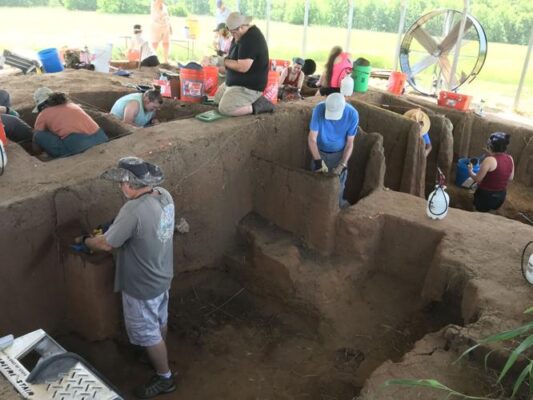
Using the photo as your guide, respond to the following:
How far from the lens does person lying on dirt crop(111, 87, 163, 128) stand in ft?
18.7

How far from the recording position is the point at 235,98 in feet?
18.0

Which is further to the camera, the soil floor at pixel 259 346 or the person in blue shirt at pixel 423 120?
the person in blue shirt at pixel 423 120

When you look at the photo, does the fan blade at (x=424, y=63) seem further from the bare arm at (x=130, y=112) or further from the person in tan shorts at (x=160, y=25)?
the bare arm at (x=130, y=112)

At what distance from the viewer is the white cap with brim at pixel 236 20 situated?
5.03 m

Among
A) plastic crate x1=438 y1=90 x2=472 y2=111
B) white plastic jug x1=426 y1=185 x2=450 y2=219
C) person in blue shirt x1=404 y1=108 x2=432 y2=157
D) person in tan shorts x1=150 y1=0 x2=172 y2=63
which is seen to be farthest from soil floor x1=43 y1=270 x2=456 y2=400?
person in tan shorts x1=150 y1=0 x2=172 y2=63

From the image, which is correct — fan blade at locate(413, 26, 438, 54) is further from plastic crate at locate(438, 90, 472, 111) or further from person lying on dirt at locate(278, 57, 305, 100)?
person lying on dirt at locate(278, 57, 305, 100)

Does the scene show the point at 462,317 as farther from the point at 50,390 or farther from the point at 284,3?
the point at 284,3

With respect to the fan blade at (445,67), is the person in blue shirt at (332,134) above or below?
below

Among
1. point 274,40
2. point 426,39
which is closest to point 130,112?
point 426,39

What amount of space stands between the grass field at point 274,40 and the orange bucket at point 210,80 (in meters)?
7.74

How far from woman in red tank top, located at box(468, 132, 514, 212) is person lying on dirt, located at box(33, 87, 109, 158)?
4502 mm

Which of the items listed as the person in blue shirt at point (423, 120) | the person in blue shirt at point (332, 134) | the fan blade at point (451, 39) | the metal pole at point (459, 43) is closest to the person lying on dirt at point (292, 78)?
the person in blue shirt at point (423, 120)

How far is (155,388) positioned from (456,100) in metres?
6.67

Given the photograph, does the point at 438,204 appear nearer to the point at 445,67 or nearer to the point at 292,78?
the point at 292,78
